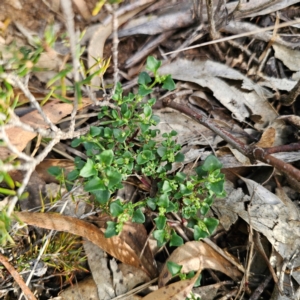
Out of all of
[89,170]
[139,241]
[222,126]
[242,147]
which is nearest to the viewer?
[89,170]

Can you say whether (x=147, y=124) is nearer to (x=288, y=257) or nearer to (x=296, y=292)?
(x=288, y=257)

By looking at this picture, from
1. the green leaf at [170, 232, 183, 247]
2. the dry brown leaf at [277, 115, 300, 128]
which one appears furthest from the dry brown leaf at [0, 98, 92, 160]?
the dry brown leaf at [277, 115, 300, 128]

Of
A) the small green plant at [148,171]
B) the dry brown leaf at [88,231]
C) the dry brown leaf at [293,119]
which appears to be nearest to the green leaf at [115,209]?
the small green plant at [148,171]

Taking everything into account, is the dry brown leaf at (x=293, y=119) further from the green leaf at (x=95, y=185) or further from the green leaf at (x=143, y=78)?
the green leaf at (x=95, y=185)

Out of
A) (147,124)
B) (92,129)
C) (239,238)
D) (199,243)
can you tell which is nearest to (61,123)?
(92,129)

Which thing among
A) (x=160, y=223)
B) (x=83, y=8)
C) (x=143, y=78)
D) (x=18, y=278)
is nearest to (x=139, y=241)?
(x=160, y=223)

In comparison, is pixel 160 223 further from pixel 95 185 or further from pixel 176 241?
pixel 95 185
